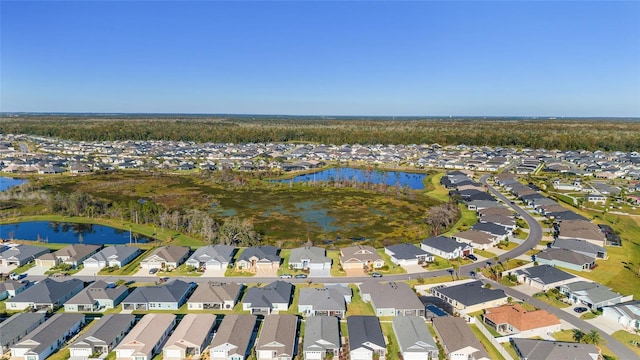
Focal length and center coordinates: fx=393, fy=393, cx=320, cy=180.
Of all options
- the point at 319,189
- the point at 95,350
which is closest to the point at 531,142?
the point at 319,189

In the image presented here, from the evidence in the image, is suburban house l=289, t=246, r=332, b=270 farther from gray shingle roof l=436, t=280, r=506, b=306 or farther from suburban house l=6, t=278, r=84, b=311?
suburban house l=6, t=278, r=84, b=311

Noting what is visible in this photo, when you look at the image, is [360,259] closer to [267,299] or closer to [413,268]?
[413,268]

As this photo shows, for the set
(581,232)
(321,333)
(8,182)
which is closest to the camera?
(321,333)

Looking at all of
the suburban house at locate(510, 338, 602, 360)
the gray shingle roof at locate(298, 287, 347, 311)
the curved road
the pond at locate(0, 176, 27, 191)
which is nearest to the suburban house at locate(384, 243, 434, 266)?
the curved road

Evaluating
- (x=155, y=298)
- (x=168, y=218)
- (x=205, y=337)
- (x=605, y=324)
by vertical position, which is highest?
(x=168, y=218)

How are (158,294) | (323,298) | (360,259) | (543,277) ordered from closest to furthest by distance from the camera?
(323,298) → (158,294) → (543,277) → (360,259)

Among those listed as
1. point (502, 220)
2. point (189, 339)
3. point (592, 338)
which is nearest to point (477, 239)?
point (502, 220)
